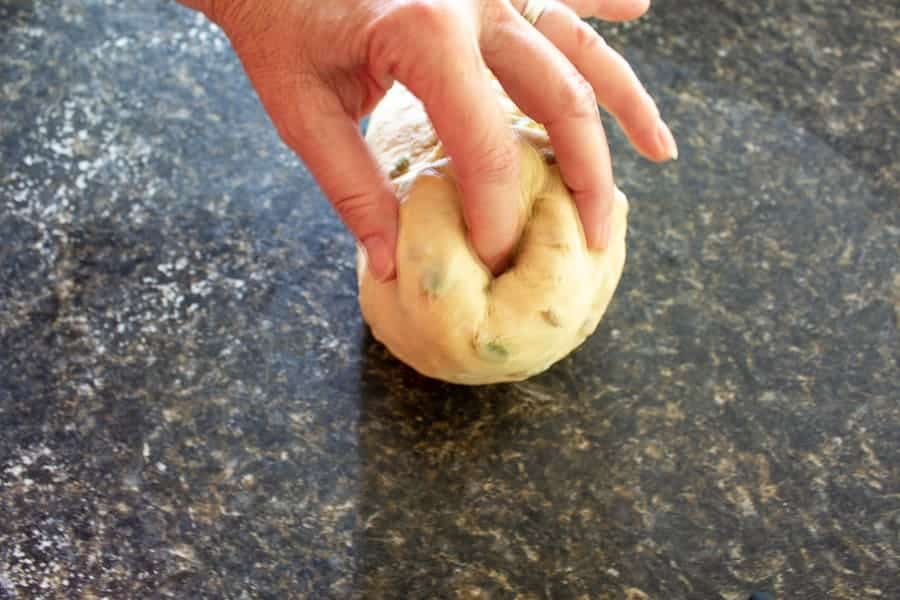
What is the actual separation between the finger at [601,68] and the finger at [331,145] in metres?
0.25

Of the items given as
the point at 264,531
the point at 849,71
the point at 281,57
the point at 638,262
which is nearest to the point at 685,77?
the point at 849,71

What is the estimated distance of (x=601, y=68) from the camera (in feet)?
3.26

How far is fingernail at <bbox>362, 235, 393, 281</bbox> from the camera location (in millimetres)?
985

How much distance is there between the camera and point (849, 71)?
5.09 ft

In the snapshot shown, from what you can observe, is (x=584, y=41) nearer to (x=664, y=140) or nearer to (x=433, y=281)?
(x=664, y=140)

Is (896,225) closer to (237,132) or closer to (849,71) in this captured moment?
(849,71)

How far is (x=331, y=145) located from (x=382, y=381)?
0.37 metres

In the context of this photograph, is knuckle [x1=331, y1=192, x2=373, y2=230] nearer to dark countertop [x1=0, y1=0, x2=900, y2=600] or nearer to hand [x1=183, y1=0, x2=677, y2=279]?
hand [x1=183, y1=0, x2=677, y2=279]

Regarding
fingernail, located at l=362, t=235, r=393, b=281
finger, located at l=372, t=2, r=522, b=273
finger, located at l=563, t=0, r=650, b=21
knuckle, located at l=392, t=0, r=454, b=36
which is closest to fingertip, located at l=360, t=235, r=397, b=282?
fingernail, located at l=362, t=235, r=393, b=281

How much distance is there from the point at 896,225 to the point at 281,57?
3.14 ft

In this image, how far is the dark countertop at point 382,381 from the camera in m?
1.06

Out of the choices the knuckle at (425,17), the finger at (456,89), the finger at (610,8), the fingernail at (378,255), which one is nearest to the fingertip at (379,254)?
the fingernail at (378,255)

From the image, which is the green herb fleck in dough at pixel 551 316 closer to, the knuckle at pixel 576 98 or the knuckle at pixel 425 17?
the knuckle at pixel 576 98

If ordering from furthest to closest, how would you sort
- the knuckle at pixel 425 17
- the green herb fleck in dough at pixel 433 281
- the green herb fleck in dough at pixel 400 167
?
1. the green herb fleck in dough at pixel 400 167
2. the green herb fleck in dough at pixel 433 281
3. the knuckle at pixel 425 17
